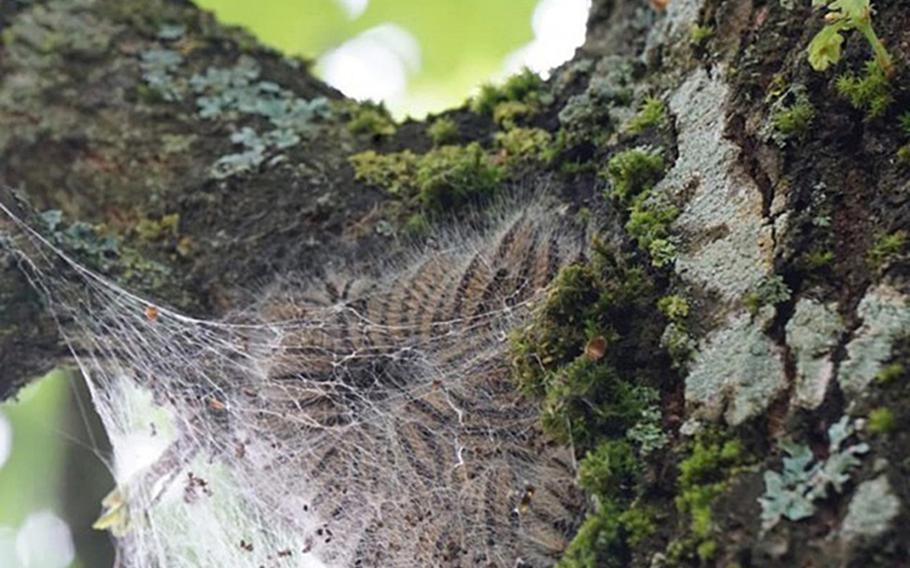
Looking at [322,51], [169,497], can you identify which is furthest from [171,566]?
[322,51]

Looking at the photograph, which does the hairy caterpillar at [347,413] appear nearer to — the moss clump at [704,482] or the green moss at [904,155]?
the moss clump at [704,482]

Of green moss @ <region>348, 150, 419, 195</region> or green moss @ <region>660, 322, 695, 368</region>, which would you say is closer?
green moss @ <region>660, 322, 695, 368</region>

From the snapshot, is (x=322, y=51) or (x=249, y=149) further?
(x=322, y=51)

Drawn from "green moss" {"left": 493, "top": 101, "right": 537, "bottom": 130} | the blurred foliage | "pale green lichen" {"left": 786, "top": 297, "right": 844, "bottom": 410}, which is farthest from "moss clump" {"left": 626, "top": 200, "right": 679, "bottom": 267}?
the blurred foliage

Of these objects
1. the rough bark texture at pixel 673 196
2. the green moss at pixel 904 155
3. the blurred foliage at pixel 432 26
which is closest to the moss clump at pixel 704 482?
the rough bark texture at pixel 673 196

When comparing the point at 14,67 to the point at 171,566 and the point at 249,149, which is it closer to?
the point at 249,149

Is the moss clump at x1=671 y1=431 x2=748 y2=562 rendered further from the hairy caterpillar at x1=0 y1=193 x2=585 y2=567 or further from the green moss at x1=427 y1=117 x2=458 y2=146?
the green moss at x1=427 y1=117 x2=458 y2=146

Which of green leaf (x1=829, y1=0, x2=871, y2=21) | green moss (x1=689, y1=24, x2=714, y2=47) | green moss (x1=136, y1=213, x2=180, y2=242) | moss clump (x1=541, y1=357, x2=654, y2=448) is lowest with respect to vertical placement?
moss clump (x1=541, y1=357, x2=654, y2=448)
